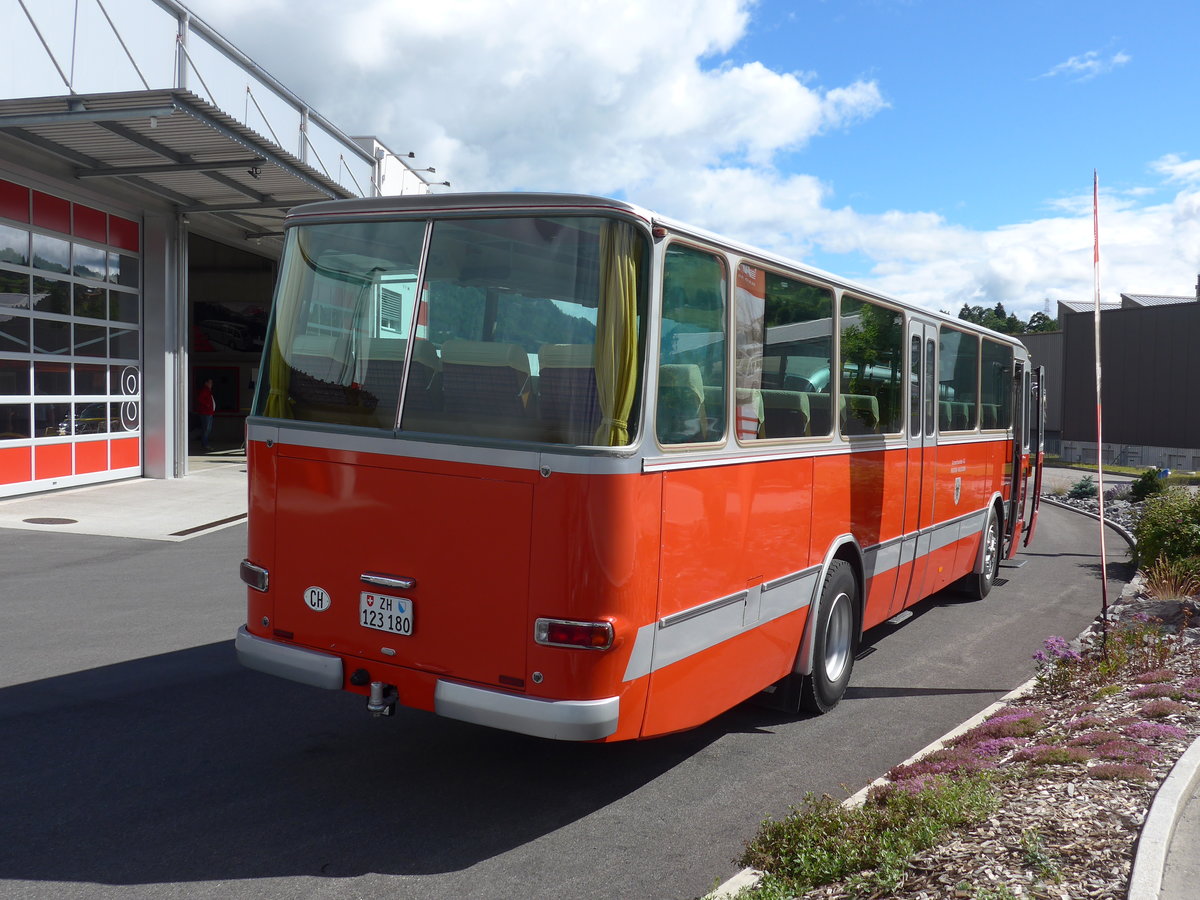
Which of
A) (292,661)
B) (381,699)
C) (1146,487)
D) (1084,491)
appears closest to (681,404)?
(381,699)

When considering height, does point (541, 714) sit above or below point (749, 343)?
below

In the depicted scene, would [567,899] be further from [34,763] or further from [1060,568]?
[1060,568]

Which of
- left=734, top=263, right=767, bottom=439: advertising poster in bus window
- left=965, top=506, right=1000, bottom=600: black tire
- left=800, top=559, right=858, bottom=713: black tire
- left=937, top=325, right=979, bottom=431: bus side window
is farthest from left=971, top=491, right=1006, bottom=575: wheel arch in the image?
left=734, top=263, right=767, bottom=439: advertising poster in bus window

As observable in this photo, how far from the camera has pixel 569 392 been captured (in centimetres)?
454

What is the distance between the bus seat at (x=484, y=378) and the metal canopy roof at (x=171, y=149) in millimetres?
9913

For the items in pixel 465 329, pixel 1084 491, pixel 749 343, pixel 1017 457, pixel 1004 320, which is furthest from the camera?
pixel 1004 320

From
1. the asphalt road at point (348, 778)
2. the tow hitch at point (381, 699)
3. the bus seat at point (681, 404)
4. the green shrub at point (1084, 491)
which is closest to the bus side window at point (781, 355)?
the bus seat at point (681, 404)

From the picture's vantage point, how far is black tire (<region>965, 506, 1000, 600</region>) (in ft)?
36.0

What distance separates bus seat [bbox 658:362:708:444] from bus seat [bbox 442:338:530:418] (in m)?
0.63

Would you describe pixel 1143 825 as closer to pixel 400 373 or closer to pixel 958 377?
pixel 400 373

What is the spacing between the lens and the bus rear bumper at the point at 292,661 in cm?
503

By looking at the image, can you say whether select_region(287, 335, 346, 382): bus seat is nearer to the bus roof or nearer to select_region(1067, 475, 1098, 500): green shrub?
the bus roof

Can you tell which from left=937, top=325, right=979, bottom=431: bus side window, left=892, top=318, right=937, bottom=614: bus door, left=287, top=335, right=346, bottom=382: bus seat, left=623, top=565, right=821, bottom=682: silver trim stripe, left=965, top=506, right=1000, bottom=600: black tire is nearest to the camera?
left=623, top=565, right=821, bottom=682: silver trim stripe

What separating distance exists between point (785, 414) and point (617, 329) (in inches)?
69.9
